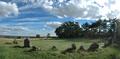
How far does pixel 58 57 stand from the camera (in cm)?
2506

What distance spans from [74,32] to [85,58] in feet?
328

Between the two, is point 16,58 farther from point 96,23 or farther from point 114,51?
point 96,23

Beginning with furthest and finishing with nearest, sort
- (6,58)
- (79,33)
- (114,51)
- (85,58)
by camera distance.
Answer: (79,33) < (85,58) < (6,58) < (114,51)

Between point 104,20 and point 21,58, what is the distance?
10920 centimetres

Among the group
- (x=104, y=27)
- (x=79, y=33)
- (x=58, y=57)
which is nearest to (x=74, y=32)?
(x=79, y=33)

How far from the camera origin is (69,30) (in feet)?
426

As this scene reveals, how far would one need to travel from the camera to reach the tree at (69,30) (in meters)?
121

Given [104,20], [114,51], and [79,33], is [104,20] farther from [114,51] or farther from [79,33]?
[114,51]

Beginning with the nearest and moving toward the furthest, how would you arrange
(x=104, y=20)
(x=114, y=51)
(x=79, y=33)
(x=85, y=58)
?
(x=114, y=51) < (x=85, y=58) < (x=79, y=33) < (x=104, y=20)

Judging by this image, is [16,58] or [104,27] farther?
[104,27]

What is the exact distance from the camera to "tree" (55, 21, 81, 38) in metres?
121

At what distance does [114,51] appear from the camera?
15.5 metres

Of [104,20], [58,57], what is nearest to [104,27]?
[104,20]

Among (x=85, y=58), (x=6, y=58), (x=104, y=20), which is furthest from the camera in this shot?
(x=104, y=20)
